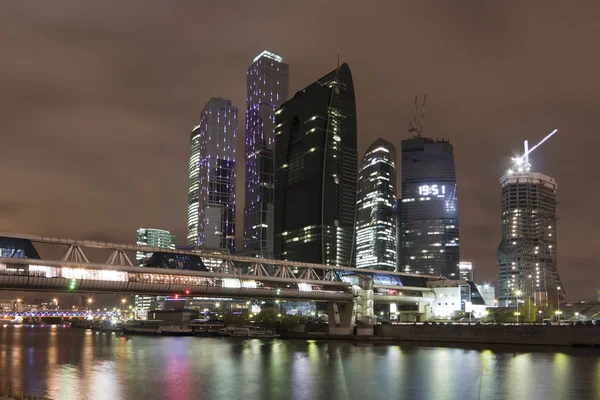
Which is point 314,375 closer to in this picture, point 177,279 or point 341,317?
point 177,279

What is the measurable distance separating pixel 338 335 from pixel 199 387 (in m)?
77.8

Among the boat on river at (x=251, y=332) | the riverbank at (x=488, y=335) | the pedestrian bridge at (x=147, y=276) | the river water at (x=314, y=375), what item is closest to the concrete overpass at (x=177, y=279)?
the pedestrian bridge at (x=147, y=276)

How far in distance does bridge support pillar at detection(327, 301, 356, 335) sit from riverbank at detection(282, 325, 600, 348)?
212 centimetres

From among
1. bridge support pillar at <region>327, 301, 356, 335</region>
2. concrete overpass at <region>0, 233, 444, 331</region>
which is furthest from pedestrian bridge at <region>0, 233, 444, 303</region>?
bridge support pillar at <region>327, 301, 356, 335</region>

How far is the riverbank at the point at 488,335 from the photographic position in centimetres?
9625

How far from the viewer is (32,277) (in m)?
81.9

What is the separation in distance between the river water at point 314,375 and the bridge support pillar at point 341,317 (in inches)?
1493

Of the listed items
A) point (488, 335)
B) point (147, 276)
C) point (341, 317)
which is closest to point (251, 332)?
point (341, 317)

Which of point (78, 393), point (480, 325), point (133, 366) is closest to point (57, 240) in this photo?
point (133, 366)

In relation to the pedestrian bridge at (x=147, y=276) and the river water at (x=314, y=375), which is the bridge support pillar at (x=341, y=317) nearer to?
the pedestrian bridge at (x=147, y=276)

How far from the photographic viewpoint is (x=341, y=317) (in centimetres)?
13462

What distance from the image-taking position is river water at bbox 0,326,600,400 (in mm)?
51094

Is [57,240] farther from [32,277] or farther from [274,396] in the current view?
[274,396]

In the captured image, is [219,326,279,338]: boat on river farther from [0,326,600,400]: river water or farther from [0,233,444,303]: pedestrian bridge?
[0,326,600,400]: river water
